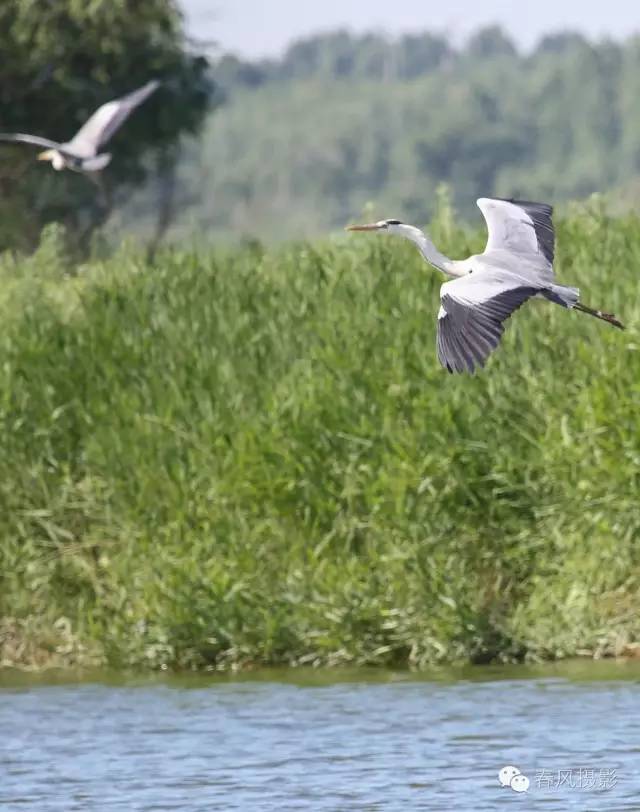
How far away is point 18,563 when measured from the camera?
14.0 meters

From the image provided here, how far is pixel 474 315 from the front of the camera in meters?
9.16

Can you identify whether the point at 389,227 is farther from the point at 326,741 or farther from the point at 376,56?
the point at 376,56

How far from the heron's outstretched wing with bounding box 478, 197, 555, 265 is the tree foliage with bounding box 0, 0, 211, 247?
53.2ft

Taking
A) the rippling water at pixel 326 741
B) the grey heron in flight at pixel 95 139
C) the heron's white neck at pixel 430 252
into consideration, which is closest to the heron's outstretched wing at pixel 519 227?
the heron's white neck at pixel 430 252

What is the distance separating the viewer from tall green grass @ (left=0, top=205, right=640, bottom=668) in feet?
42.0

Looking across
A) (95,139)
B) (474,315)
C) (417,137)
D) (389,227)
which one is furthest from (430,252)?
(417,137)

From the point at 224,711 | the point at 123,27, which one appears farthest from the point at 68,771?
the point at 123,27

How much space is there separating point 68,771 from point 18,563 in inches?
127

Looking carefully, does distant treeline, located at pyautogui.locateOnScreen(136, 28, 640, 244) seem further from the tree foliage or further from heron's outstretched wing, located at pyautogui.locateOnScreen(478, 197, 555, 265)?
heron's outstretched wing, located at pyautogui.locateOnScreen(478, 197, 555, 265)

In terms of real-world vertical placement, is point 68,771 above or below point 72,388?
below

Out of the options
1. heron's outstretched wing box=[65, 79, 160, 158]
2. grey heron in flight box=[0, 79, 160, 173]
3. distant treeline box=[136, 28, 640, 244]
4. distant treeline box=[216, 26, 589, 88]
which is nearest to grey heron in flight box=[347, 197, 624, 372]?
grey heron in flight box=[0, 79, 160, 173]

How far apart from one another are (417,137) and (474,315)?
125 meters

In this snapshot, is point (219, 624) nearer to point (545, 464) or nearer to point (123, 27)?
point (545, 464)

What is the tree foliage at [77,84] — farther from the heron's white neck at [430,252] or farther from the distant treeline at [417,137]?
the distant treeline at [417,137]
